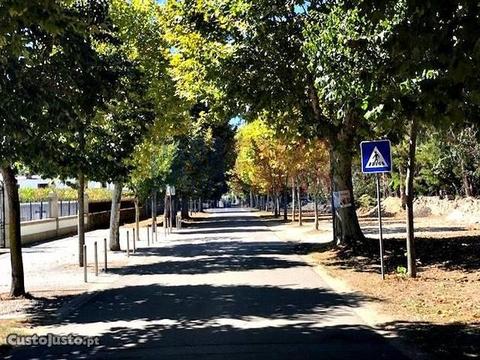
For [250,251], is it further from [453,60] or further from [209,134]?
[209,134]

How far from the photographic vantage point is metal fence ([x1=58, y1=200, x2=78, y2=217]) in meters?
36.8

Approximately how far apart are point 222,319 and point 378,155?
16.6ft

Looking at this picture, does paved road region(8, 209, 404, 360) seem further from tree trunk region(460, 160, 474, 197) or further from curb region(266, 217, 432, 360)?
tree trunk region(460, 160, 474, 197)

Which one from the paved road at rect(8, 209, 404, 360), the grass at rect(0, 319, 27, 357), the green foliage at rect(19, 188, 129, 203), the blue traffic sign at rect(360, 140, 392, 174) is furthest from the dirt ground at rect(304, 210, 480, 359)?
the green foliage at rect(19, 188, 129, 203)

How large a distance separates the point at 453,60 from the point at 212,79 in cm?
1307

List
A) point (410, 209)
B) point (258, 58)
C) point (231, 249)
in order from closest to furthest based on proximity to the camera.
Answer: point (410, 209)
point (258, 58)
point (231, 249)

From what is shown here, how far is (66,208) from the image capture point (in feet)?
126

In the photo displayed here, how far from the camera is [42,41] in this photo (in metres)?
9.91

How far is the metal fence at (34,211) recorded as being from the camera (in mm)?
30608

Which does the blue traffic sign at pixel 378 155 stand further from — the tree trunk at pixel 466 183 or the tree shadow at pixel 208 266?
the tree trunk at pixel 466 183

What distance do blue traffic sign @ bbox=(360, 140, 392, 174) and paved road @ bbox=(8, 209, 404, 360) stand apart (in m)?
2.58

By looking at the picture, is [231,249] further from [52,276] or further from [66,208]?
[66,208]

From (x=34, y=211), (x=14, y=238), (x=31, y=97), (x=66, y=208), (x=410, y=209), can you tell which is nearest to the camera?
(x=31, y=97)

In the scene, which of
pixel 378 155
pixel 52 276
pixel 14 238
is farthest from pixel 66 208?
pixel 378 155
